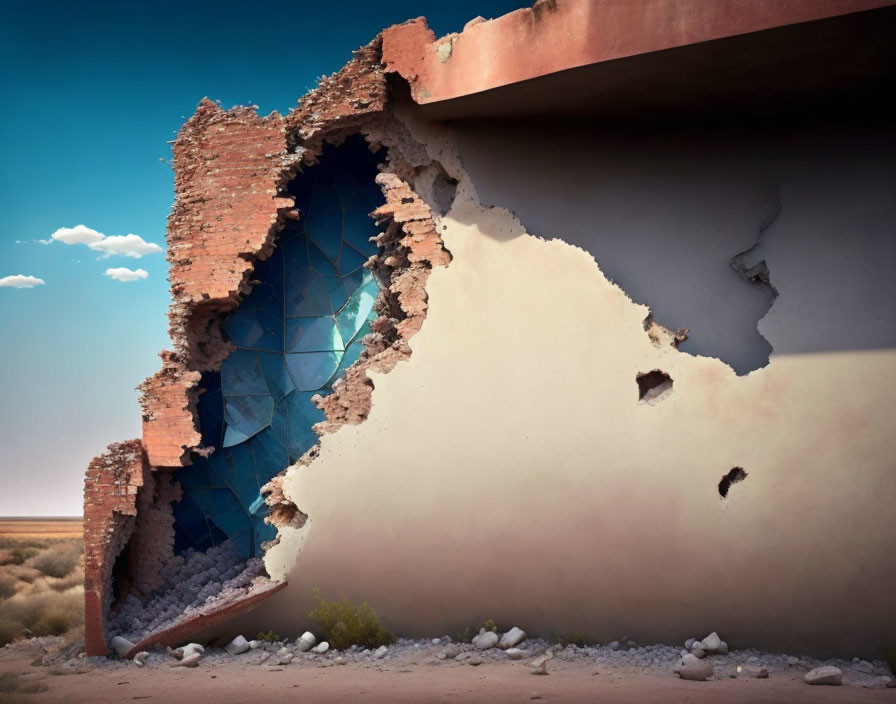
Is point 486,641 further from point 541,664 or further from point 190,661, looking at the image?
point 190,661

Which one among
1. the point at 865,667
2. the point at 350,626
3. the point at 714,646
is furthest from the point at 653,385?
the point at 350,626

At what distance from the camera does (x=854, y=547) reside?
6012 millimetres

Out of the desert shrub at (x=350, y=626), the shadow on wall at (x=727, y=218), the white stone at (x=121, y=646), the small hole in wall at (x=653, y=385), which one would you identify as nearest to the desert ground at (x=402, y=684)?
the white stone at (x=121, y=646)

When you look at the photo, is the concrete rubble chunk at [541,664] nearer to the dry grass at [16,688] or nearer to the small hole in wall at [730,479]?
the small hole in wall at [730,479]

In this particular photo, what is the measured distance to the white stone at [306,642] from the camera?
670cm

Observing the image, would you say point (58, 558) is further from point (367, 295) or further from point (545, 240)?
point (545, 240)

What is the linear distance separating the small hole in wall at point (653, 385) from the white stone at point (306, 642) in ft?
10.6

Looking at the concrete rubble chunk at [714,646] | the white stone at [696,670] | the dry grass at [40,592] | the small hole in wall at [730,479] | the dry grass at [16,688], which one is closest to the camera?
the white stone at [696,670]

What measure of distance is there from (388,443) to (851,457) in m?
3.55

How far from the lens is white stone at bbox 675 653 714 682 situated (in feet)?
17.8

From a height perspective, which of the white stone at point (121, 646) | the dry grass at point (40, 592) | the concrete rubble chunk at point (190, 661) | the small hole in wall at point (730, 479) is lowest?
the concrete rubble chunk at point (190, 661)

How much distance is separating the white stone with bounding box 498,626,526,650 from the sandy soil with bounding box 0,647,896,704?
289 mm

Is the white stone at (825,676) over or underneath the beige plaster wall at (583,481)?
underneath

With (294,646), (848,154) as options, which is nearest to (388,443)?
(294,646)
